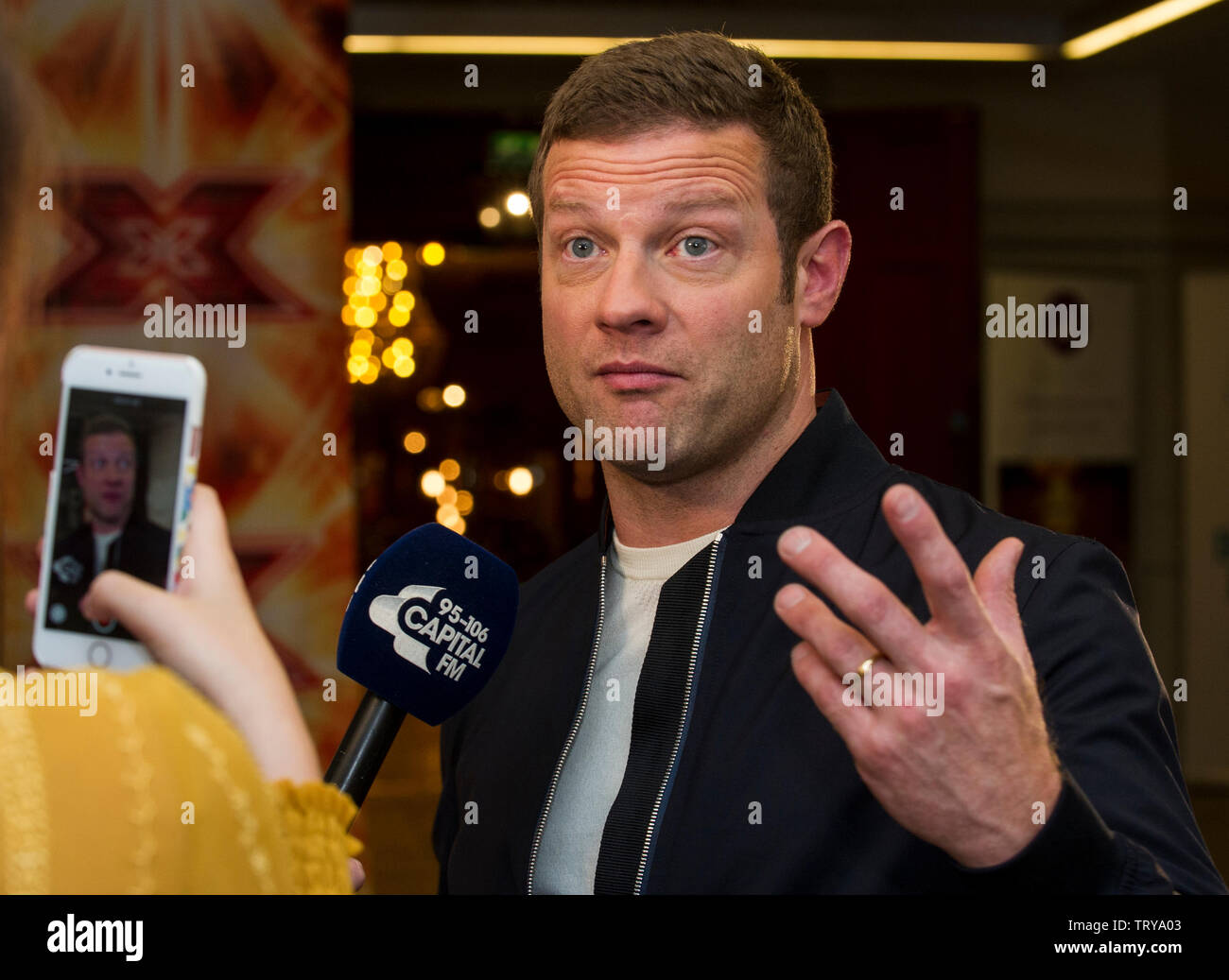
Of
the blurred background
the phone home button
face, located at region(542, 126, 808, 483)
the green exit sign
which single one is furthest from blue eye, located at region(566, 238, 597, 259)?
the green exit sign

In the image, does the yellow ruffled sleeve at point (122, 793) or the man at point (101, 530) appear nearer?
the yellow ruffled sleeve at point (122, 793)

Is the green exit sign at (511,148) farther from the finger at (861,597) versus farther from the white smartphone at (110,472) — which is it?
the finger at (861,597)

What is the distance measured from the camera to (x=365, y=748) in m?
0.96

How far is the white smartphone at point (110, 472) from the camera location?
935 millimetres

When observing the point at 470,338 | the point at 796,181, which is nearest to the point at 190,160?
the point at 796,181

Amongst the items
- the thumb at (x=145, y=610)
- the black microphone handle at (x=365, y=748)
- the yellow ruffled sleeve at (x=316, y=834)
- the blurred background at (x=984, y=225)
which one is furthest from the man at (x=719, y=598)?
the blurred background at (x=984, y=225)

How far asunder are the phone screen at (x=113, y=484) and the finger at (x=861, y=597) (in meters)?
0.47

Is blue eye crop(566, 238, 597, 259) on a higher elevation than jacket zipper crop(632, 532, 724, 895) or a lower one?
higher

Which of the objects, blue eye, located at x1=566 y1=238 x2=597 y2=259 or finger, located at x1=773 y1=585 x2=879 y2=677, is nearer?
finger, located at x1=773 y1=585 x2=879 y2=677

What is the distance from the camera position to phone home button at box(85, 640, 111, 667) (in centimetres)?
92

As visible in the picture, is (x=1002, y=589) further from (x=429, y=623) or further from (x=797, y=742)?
(x=429, y=623)

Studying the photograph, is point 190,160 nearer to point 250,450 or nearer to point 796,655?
A: point 250,450

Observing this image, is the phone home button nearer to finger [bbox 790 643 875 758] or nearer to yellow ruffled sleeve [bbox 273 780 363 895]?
yellow ruffled sleeve [bbox 273 780 363 895]

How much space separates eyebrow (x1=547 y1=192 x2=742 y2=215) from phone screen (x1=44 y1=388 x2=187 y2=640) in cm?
48
